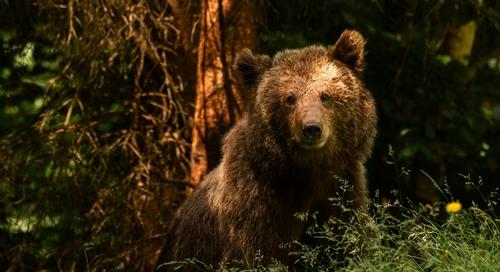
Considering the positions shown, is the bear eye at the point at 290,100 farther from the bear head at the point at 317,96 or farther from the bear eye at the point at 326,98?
the bear eye at the point at 326,98

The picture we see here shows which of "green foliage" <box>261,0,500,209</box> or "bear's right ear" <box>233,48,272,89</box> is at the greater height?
"bear's right ear" <box>233,48,272,89</box>

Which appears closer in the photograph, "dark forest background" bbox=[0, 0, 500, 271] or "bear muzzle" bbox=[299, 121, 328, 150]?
"bear muzzle" bbox=[299, 121, 328, 150]

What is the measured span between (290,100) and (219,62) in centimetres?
147

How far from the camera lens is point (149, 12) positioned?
7578 millimetres

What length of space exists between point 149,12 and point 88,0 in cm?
53

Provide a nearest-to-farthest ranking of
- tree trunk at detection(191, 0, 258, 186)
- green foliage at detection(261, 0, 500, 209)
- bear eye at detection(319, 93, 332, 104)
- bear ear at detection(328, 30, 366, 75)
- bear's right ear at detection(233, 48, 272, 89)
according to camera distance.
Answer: bear eye at detection(319, 93, 332, 104)
bear ear at detection(328, 30, 366, 75)
bear's right ear at detection(233, 48, 272, 89)
tree trunk at detection(191, 0, 258, 186)
green foliage at detection(261, 0, 500, 209)

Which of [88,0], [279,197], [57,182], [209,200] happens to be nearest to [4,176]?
[57,182]

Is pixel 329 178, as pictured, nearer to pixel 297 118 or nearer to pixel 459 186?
pixel 297 118

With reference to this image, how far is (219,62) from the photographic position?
7.18 metres

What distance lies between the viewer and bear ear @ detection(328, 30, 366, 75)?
600 cm

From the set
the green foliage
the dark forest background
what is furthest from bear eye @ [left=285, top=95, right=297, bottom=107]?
the green foliage

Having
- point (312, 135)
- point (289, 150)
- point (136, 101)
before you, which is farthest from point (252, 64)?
point (136, 101)

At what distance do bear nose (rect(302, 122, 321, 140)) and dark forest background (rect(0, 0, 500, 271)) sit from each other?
1.66 m

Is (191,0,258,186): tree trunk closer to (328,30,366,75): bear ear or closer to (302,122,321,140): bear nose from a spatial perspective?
(328,30,366,75): bear ear
